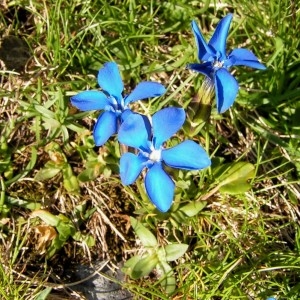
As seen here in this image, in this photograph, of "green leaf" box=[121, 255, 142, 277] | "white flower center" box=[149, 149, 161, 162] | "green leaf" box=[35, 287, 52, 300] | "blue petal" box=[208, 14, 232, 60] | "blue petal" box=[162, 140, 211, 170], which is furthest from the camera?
"green leaf" box=[121, 255, 142, 277]

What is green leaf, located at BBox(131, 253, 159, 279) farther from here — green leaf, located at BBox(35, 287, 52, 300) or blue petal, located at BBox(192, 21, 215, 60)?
blue petal, located at BBox(192, 21, 215, 60)

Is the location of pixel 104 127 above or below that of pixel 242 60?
below

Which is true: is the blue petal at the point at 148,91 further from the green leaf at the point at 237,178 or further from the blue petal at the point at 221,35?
the green leaf at the point at 237,178

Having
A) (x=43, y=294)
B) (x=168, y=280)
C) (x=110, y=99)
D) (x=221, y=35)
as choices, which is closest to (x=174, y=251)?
(x=168, y=280)

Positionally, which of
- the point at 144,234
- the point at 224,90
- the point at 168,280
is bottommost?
the point at 168,280

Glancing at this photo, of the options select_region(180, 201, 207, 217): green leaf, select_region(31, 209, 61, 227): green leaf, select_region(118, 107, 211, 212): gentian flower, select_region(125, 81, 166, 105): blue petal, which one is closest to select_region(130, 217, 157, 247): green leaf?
select_region(180, 201, 207, 217): green leaf

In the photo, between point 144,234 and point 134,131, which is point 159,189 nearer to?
point 134,131
